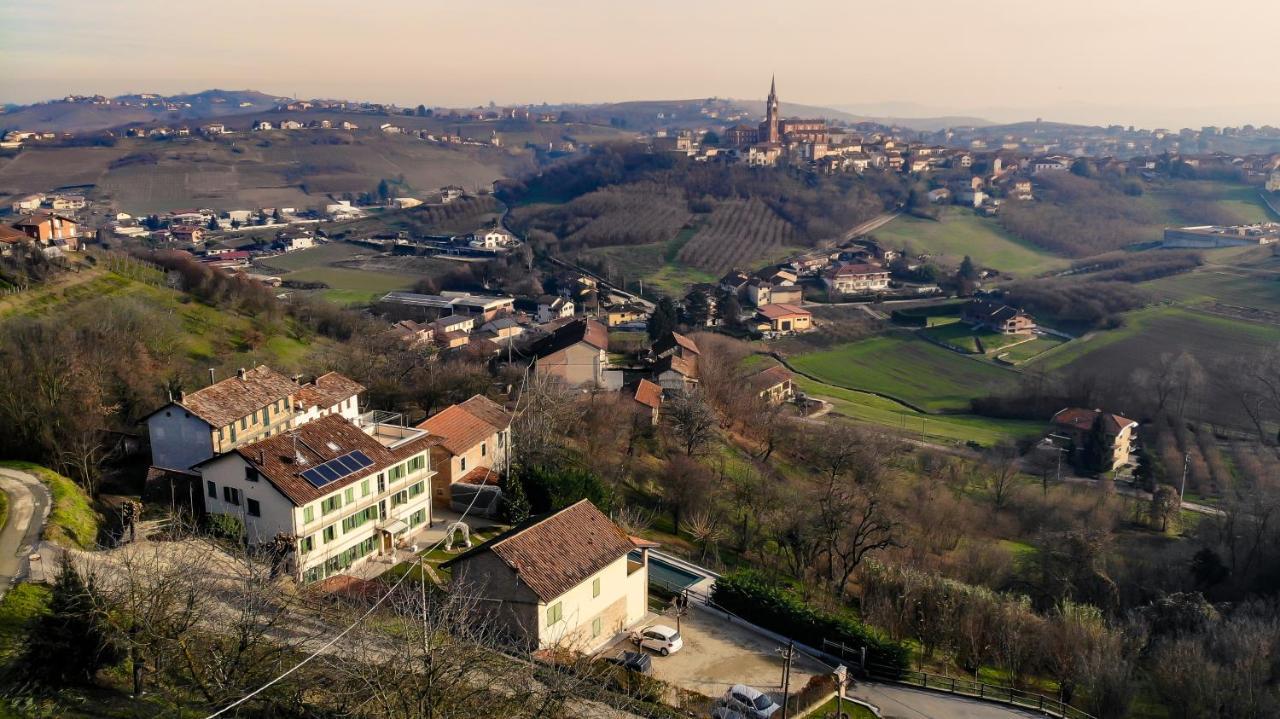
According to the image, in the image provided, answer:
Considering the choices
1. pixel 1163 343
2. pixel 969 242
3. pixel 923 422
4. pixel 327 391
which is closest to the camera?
pixel 327 391

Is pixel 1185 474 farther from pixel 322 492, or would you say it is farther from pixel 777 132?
pixel 777 132

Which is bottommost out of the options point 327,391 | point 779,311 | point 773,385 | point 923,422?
point 923,422

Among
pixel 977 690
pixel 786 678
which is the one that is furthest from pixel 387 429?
pixel 977 690

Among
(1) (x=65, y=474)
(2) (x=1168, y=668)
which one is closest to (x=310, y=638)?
(1) (x=65, y=474)

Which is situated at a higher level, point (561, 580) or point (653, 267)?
point (561, 580)

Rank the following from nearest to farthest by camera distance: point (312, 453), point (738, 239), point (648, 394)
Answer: point (312, 453) → point (648, 394) → point (738, 239)

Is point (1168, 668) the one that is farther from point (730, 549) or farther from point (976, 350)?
point (976, 350)
